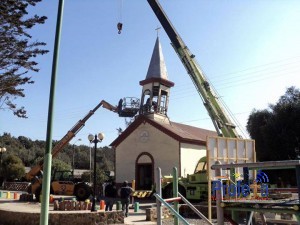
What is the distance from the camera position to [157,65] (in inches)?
1331

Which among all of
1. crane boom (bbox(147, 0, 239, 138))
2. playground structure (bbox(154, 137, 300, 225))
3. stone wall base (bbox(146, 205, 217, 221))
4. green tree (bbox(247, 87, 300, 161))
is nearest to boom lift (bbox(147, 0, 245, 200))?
crane boom (bbox(147, 0, 239, 138))

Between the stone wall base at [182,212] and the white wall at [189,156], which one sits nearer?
the stone wall base at [182,212]

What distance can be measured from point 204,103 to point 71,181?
489 inches

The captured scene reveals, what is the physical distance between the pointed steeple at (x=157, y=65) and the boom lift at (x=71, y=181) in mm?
3108

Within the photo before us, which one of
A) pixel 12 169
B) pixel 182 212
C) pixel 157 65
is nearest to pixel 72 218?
pixel 182 212

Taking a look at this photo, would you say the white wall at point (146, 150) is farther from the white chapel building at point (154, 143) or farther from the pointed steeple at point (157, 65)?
the pointed steeple at point (157, 65)

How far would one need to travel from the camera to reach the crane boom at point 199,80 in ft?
75.5

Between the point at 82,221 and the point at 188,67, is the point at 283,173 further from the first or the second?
the point at 82,221

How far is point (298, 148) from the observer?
114 ft

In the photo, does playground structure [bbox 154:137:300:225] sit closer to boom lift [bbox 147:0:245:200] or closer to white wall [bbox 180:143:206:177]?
boom lift [bbox 147:0:245:200]

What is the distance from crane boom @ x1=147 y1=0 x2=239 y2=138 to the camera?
23.0m

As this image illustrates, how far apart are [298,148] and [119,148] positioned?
16.9 meters

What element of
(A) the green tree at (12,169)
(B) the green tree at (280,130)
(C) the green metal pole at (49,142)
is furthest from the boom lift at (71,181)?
(A) the green tree at (12,169)

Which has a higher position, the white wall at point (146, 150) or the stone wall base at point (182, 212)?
the white wall at point (146, 150)
